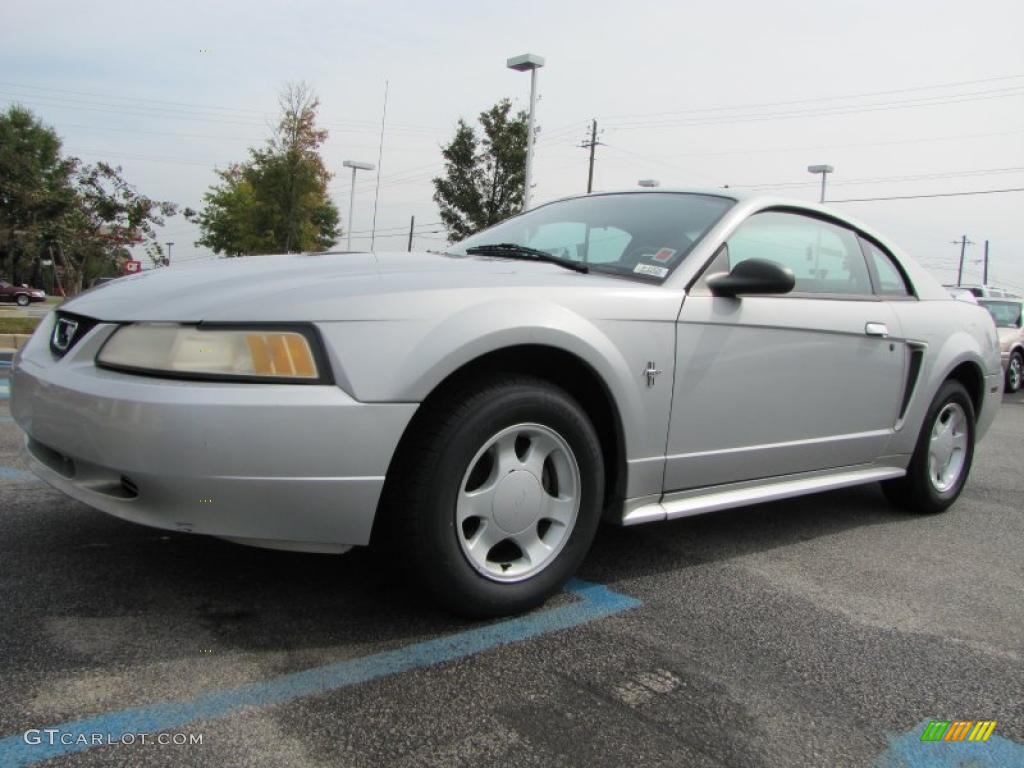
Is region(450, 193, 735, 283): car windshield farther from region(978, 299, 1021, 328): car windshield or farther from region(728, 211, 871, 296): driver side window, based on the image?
region(978, 299, 1021, 328): car windshield

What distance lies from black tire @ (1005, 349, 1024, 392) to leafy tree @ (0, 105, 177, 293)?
31.4 meters

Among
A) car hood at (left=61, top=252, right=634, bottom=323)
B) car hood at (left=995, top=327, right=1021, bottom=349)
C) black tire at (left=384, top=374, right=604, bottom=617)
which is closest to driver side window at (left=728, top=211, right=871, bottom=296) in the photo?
car hood at (left=61, top=252, right=634, bottom=323)

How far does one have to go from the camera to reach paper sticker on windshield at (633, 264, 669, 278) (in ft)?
9.42

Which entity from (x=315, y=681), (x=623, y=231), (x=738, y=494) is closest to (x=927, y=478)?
(x=738, y=494)

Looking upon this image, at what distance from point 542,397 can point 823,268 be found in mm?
1776

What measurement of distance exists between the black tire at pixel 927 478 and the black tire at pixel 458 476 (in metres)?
2.29

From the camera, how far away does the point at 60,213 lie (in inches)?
1581

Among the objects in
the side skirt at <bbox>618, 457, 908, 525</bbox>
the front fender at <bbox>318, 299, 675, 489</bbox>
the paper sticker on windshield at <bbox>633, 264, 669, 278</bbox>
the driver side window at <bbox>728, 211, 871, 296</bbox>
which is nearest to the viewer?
the front fender at <bbox>318, 299, 675, 489</bbox>

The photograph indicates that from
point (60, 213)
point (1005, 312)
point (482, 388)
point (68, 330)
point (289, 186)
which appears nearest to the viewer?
point (482, 388)

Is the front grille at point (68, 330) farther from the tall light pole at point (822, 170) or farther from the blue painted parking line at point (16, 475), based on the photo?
the tall light pole at point (822, 170)

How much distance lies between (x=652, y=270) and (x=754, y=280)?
13.9 inches

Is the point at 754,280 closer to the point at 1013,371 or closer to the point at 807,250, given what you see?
the point at 807,250

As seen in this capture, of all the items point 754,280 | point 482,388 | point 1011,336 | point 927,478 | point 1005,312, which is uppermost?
point 1005,312

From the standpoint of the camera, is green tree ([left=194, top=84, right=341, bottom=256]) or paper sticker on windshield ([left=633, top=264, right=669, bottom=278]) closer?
paper sticker on windshield ([left=633, top=264, right=669, bottom=278])
